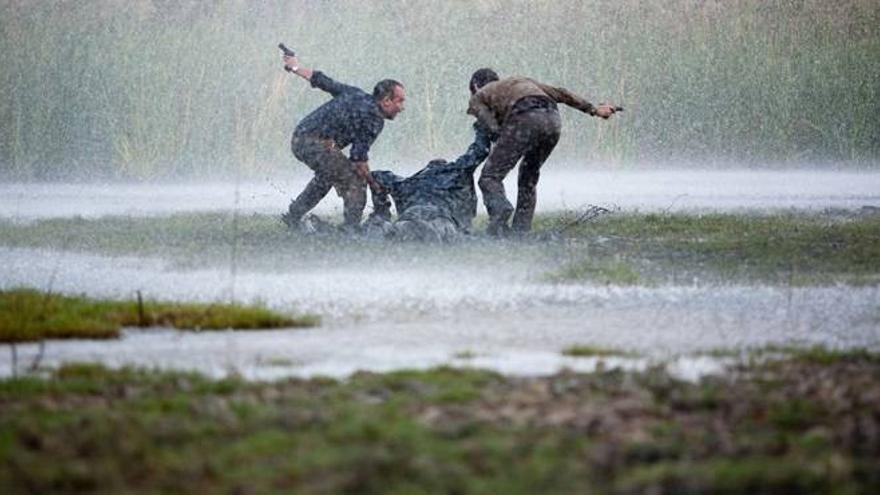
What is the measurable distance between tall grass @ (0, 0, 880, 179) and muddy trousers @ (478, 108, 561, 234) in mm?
10754

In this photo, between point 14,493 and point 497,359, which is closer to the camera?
point 14,493

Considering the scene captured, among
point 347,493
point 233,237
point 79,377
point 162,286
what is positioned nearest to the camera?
point 347,493

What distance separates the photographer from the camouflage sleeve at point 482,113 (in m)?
20.7

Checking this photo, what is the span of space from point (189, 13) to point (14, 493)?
30.3 meters

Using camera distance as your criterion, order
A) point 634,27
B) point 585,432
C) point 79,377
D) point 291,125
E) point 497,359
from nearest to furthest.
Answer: point 585,432
point 79,377
point 497,359
point 291,125
point 634,27

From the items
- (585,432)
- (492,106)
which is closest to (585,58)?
(492,106)

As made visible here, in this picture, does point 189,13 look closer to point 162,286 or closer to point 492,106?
point 492,106

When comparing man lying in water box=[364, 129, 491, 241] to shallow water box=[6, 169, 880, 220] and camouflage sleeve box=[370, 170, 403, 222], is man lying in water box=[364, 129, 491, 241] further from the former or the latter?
shallow water box=[6, 169, 880, 220]

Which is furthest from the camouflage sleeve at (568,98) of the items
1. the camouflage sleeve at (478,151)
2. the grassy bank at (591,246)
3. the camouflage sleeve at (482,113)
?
the grassy bank at (591,246)

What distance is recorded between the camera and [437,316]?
44.7 ft

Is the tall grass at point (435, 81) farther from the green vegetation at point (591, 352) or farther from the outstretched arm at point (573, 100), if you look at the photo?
the green vegetation at point (591, 352)

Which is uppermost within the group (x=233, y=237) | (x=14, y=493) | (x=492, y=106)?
(x=492, y=106)

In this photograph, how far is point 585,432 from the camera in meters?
8.38

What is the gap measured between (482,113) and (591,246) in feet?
6.90
